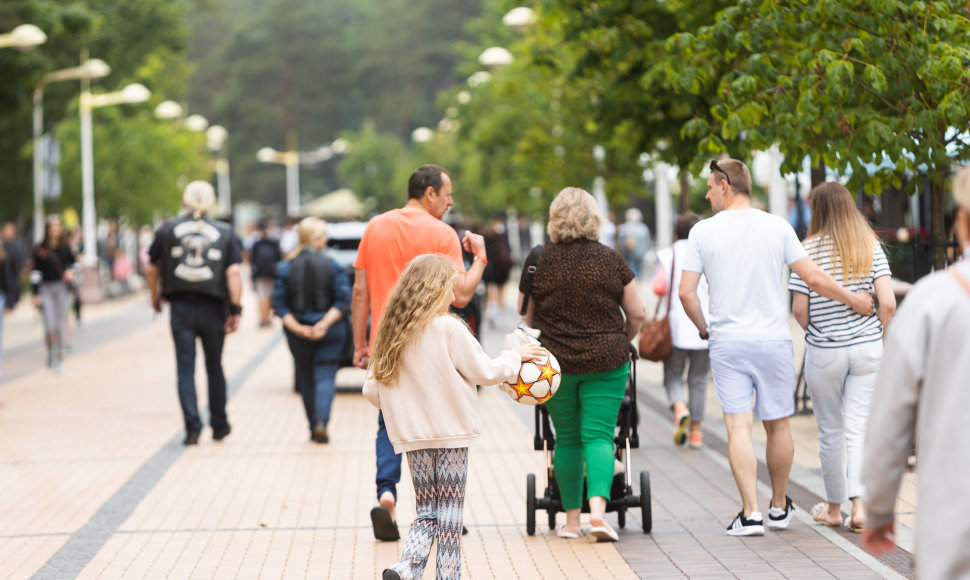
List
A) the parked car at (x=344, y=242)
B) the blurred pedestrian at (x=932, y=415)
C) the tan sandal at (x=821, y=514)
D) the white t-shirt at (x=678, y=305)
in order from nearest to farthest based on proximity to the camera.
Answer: the blurred pedestrian at (x=932, y=415) < the tan sandal at (x=821, y=514) < the white t-shirt at (x=678, y=305) < the parked car at (x=344, y=242)

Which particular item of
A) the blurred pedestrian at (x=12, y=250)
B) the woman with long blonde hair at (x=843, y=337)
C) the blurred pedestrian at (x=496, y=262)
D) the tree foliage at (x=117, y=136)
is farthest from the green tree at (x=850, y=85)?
the tree foliage at (x=117, y=136)

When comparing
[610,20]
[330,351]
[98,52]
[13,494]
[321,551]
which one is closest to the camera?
[321,551]

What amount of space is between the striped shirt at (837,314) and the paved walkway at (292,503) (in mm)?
970

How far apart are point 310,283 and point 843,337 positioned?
4855 millimetres

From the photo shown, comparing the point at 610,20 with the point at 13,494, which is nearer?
the point at 13,494

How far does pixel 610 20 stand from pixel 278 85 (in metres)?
95.1

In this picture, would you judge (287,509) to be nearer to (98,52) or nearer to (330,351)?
(330,351)

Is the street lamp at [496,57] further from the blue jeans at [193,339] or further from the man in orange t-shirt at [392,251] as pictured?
the man in orange t-shirt at [392,251]

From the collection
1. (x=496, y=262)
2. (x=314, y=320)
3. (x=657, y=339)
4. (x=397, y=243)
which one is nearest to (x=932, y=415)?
(x=397, y=243)

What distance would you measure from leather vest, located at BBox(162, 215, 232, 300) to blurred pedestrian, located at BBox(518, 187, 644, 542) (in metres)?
3.85

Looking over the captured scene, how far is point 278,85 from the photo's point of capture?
105 metres

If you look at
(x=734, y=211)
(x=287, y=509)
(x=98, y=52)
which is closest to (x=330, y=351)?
(x=287, y=509)

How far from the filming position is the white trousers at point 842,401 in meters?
6.68

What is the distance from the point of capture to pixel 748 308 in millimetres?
6594
